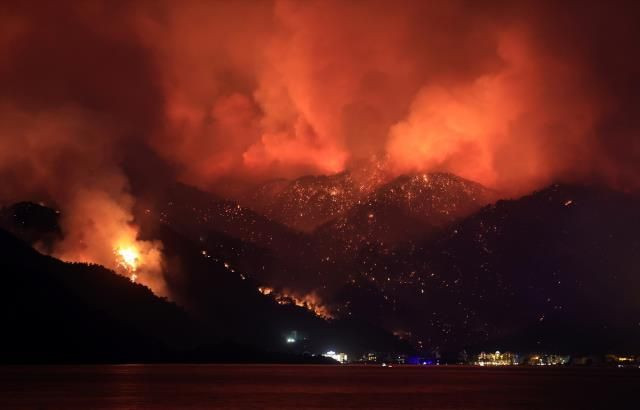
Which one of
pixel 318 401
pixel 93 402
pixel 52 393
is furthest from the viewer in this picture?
pixel 52 393

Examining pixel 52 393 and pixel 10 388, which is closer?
pixel 52 393

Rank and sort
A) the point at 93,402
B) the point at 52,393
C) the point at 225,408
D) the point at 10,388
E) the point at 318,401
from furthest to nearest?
1. the point at 10,388
2. the point at 52,393
3. the point at 318,401
4. the point at 93,402
5. the point at 225,408

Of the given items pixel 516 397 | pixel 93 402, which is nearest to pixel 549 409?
pixel 516 397

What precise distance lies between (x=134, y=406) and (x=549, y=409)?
146 ft

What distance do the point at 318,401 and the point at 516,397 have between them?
30.1 m

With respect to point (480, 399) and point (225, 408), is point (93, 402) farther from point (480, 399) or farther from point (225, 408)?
point (480, 399)

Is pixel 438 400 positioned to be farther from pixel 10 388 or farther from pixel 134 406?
pixel 10 388

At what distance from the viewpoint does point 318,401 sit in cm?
10344

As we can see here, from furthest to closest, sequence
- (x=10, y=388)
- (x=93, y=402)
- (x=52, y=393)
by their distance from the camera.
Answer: (x=10, y=388) < (x=52, y=393) < (x=93, y=402)

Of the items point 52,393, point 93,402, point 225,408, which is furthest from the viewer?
point 52,393

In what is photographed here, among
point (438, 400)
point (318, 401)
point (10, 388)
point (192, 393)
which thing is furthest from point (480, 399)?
point (10, 388)

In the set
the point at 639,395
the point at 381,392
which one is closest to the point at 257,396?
the point at 381,392

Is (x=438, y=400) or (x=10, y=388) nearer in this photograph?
(x=438, y=400)

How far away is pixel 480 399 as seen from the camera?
112 meters
